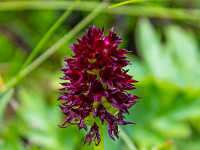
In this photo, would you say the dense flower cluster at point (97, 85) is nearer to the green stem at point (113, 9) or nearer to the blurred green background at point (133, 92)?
the blurred green background at point (133, 92)

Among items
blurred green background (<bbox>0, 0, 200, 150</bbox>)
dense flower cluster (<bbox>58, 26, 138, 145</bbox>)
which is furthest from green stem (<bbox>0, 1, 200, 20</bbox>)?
dense flower cluster (<bbox>58, 26, 138, 145</bbox>)

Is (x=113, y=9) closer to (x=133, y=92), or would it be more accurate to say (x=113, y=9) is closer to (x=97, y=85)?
(x=133, y=92)

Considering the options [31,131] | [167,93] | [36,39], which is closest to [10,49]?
[36,39]

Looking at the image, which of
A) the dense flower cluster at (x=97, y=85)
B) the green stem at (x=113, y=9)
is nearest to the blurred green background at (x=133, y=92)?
the green stem at (x=113, y=9)

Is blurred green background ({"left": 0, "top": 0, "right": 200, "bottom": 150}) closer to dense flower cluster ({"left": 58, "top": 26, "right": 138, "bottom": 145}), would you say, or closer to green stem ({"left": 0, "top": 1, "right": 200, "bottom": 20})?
green stem ({"left": 0, "top": 1, "right": 200, "bottom": 20})

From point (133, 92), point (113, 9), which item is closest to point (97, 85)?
point (133, 92)

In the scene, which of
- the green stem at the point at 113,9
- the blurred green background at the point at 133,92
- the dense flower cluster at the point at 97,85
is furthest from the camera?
the green stem at the point at 113,9

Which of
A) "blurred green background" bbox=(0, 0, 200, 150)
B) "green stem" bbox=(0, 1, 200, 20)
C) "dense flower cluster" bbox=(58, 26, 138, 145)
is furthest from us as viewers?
"green stem" bbox=(0, 1, 200, 20)
